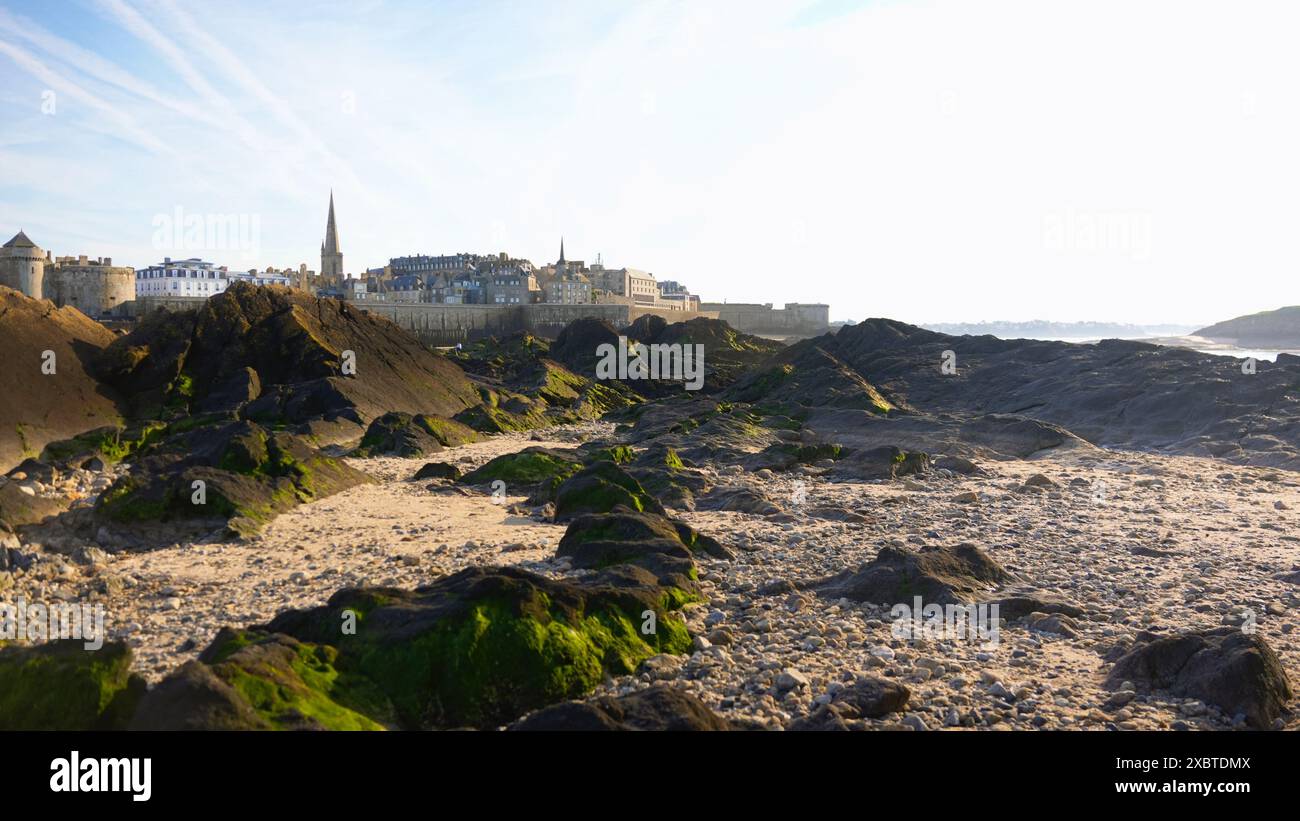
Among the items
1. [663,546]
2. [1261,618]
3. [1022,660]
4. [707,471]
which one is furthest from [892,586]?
[707,471]

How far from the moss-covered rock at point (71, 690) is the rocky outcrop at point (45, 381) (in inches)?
598

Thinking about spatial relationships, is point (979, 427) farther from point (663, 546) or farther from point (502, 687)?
point (502, 687)

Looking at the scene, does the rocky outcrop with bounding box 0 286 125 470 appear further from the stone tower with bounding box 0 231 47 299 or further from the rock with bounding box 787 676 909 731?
the stone tower with bounding box 0 231 47 299

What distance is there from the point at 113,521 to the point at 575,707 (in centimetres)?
1013

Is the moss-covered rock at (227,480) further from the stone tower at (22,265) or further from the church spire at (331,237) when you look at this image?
the church spire at (331,237)

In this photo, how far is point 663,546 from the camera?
12.2 metres

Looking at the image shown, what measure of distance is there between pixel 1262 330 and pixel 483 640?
15959 cm

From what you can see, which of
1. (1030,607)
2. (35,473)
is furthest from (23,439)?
(1030,607)

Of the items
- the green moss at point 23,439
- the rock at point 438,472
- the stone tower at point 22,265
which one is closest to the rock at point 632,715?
the rock at point 438,472

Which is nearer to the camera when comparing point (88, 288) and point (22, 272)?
point (22, 272)

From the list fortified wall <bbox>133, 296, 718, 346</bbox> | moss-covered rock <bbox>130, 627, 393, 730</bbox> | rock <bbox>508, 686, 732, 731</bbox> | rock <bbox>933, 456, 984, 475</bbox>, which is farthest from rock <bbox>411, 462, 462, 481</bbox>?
fortified wall <bbox>133, 296, 718, 346</bbox>

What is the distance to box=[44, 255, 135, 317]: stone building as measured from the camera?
67938 millimetres

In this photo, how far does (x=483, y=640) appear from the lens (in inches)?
315

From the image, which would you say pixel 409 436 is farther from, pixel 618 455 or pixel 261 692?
pixel 261 692
